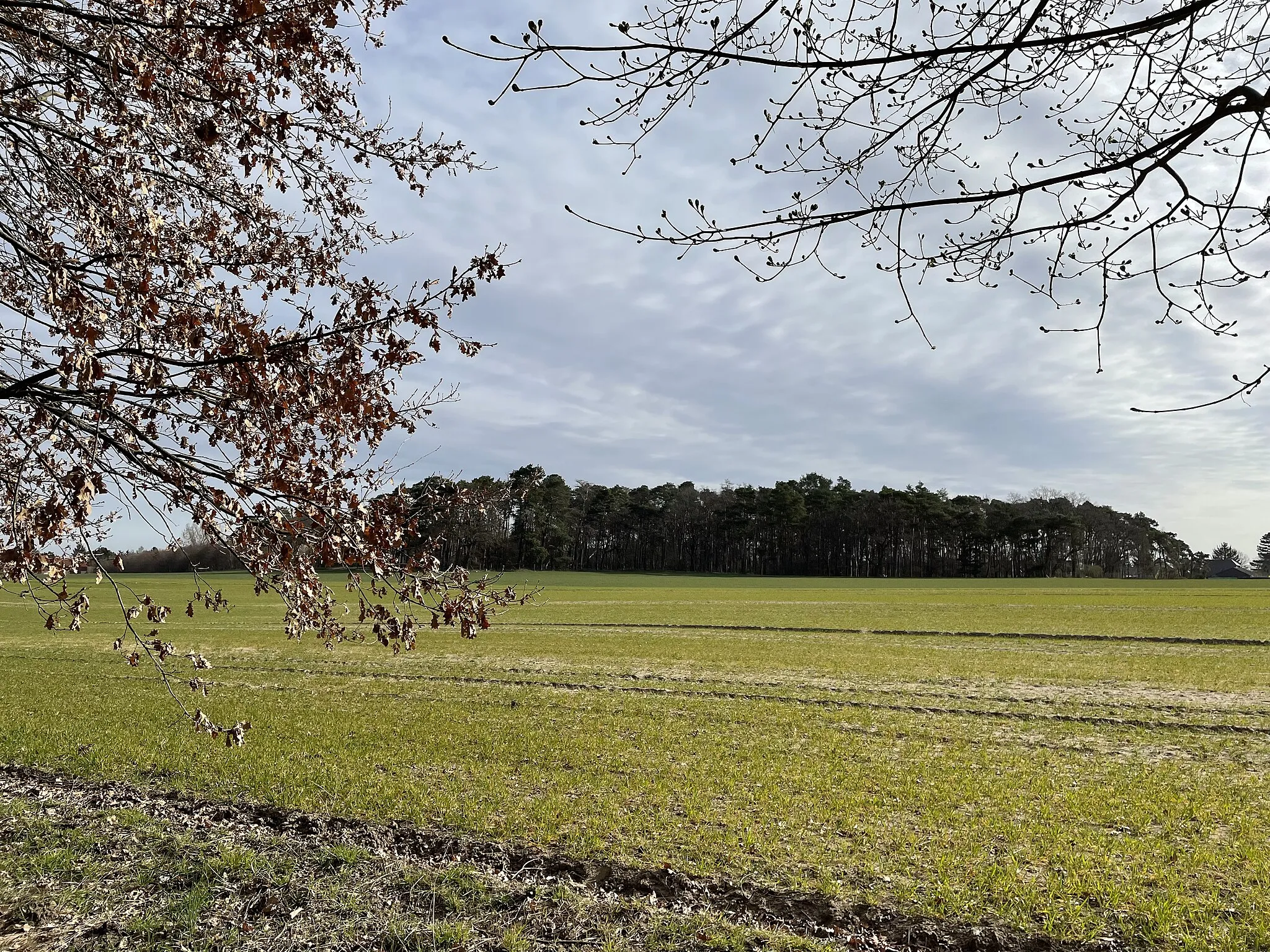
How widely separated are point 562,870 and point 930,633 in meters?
23.9

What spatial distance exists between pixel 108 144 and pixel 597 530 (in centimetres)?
10619

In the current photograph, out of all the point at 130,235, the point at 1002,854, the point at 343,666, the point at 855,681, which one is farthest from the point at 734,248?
the point at 343,666

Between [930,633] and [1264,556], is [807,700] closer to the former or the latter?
[930,633]

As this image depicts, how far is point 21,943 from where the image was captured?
5020 mm

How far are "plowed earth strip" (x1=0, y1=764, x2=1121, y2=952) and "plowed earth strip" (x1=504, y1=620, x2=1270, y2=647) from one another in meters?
21.1

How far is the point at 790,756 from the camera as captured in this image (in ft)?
32.5

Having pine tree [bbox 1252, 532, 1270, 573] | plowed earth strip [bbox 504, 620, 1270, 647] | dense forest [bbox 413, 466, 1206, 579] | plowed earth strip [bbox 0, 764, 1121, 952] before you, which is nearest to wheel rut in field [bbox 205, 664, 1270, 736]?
plowed earth strip [bbox 0, 764, 1121, 952]

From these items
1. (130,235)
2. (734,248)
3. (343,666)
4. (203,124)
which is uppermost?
(203,124)

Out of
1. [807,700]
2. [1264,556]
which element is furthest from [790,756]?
[1264,556]

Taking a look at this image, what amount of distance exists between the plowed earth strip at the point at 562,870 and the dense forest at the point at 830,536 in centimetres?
8418

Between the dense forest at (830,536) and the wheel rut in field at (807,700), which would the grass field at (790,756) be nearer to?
the wheel rut in field at (807,700)

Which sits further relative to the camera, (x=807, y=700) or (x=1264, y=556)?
(x=1264, y=556)

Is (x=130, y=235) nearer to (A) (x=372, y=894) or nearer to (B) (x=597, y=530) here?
(A) (x=372, y=894)

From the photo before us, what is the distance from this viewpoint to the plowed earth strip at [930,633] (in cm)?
2488
